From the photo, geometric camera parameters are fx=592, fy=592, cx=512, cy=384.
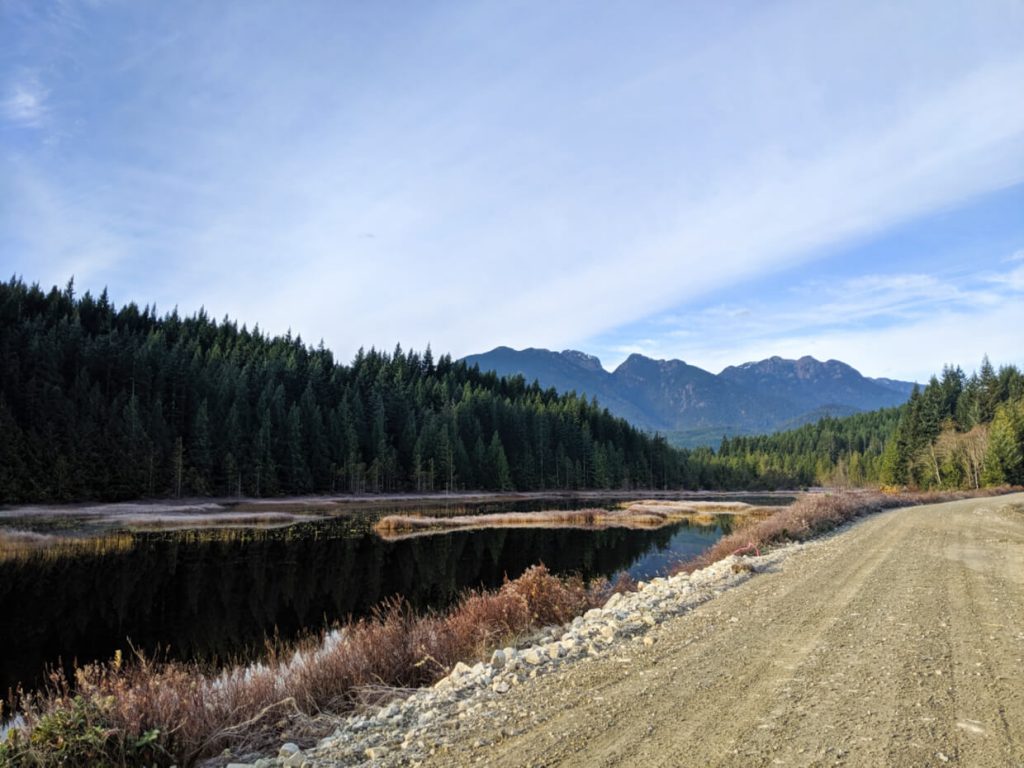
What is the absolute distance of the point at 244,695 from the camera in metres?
9.29

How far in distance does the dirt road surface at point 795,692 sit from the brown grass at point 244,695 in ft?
10.1

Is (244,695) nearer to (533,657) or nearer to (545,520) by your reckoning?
(533,657)

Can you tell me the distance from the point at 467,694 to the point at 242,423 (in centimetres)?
8853

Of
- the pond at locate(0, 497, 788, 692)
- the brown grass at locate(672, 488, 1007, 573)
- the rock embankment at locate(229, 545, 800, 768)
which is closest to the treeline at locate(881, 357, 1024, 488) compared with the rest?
the brown grass at locate(672, 488, 1007, 573)

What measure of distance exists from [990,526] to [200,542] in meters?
44.7

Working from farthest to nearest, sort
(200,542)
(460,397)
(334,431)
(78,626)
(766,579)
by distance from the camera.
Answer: (460,397), (334,431), (200,542), (78,626), (766,579)

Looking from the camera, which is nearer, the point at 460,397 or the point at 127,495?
A: the point at 127,495

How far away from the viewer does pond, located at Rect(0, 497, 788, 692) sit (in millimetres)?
17156

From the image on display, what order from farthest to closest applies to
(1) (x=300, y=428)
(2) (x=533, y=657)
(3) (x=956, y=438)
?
(1) (x=300, y=428)
(3) (x=956, y=438)
(2) (x=533, y=657)

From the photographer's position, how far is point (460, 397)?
139 m

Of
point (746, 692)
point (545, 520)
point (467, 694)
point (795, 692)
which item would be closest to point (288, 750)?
point (467, 694)

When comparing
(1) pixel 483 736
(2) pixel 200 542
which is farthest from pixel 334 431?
(1) pixel 483 736

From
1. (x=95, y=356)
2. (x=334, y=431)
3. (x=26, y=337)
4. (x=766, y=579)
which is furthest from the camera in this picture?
(x=334, y=431)

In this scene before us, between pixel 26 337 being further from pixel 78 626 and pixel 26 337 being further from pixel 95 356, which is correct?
pixel 78 626
